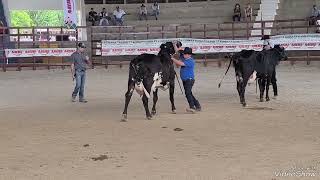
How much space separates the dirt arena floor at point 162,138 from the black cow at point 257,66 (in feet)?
1.43

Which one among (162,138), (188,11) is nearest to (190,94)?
(162,138)

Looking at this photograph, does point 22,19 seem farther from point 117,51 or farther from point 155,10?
point 117,51

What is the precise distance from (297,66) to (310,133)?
48.5ft

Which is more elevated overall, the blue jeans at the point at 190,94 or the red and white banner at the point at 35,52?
the red and white banner at the point at 35,52

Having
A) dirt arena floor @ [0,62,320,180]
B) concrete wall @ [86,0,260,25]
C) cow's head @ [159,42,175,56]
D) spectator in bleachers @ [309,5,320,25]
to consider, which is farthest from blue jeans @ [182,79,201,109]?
concrete wall @ [86,0,260,25]

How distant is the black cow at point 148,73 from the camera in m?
9.91

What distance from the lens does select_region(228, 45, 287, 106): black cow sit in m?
11.8

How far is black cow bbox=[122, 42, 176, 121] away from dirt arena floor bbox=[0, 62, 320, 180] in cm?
49

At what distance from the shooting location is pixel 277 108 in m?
11.2

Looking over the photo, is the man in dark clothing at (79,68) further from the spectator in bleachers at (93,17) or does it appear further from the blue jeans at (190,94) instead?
the spectator in bleachers at (93,17)

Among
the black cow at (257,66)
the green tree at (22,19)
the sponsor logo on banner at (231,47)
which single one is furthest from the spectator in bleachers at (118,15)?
the black cow at (257,66)

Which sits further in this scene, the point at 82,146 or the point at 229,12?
the point at 229,12

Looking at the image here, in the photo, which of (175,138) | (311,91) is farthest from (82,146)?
(311,91)

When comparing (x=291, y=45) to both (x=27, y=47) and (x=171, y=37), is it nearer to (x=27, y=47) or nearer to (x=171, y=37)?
(x=171, y=37)
